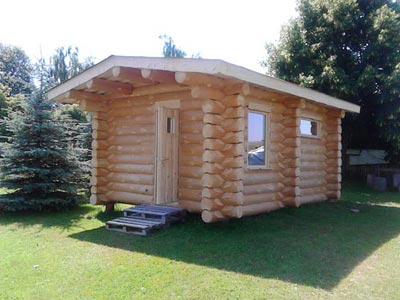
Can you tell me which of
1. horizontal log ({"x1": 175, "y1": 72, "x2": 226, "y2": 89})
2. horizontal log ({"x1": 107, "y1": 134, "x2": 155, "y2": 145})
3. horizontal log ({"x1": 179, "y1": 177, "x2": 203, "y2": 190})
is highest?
horizontal log ({"x1": 175, "y1": 72, "x2": 226, "y2": 89})

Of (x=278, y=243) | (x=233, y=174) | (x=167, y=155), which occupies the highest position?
(x=167, y=155)

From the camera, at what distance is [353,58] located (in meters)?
14.7

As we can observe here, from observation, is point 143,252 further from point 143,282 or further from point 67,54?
point 67,54

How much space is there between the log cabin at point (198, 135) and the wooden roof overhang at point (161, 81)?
0.02 meters

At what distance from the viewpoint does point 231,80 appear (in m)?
6.65

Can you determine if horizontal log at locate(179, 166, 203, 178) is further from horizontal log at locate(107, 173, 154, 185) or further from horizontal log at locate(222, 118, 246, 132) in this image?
horizontal log at locate(222, 118, 246, 132)

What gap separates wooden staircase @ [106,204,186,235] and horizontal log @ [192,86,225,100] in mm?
2279

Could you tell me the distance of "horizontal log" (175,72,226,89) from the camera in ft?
20.6

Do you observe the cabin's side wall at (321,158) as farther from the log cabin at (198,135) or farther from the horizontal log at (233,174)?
the horizontal log at (233,174)

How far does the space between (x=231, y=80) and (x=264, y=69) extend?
11474 mm

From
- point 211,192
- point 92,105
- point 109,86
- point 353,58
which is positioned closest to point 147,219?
point 211,192

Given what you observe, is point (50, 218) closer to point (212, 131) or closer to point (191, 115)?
point (191, 115)

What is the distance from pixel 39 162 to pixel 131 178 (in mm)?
2899

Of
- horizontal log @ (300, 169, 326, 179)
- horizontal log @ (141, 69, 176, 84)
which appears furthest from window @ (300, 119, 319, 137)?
horizontal log @ (141, 69, 176, 84)
